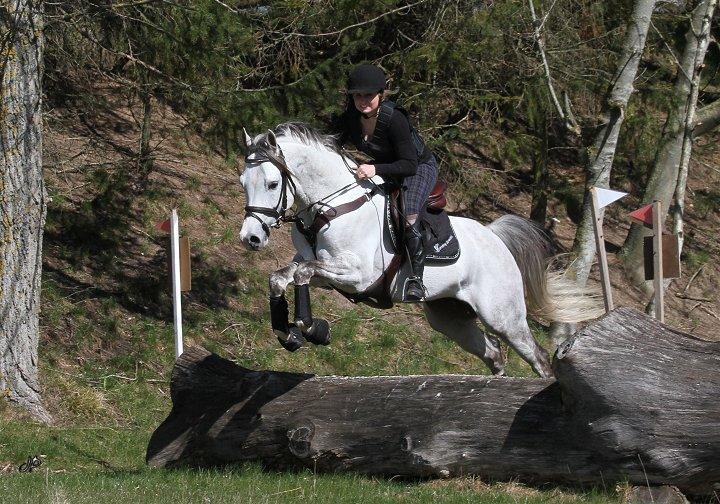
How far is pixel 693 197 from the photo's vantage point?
22844 mm

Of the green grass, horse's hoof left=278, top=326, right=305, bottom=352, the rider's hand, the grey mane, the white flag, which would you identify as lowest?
the green grass

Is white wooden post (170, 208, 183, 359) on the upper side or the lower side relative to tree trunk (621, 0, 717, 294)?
lower

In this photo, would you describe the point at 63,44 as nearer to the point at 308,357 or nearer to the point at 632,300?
the point at 308,357

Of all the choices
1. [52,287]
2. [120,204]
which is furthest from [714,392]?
[120,204]

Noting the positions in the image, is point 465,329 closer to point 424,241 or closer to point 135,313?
point 424,241

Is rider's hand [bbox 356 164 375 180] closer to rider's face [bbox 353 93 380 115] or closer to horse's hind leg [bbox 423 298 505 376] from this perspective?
rider's face [bbox 353 93 380 115]

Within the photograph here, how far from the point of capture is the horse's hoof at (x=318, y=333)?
7.80 m

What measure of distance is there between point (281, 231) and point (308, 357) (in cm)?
317

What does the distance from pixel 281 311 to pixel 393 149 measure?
1.69 metres

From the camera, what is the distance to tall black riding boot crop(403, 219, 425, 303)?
8.42 meters

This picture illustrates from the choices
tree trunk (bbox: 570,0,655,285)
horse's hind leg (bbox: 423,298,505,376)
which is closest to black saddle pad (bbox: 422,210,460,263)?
horse's hind leg (bbox: 423,298,505,376)

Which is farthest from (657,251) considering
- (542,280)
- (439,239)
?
(439,239)

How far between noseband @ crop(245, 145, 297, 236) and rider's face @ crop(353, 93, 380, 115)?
0.71m

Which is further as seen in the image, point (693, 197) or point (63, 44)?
point (693, 197)
